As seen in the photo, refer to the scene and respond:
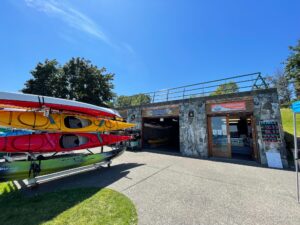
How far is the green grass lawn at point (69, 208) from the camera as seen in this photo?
10.6 feet

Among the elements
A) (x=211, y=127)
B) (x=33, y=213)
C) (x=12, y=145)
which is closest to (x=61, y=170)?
(x=12, y=145)

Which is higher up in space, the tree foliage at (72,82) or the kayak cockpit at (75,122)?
the tree foliage at (72,82)

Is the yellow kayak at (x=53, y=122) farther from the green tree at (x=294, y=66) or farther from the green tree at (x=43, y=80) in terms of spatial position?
the green tree at (x=294, y=66)

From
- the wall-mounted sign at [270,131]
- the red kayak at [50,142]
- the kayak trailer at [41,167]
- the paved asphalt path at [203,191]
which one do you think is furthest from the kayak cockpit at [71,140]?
the wall-mounted sign at [270,131]

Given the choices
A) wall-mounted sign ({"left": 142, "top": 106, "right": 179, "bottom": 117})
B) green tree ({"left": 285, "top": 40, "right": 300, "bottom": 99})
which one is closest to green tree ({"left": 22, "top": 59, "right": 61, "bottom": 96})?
wall-mounted sign ({"left": 142, "top": 106, "right": 179, "bottom": 117})

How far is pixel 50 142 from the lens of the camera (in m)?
5.94

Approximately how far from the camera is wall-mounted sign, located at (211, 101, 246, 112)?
28.1 ft

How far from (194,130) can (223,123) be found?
184 cm

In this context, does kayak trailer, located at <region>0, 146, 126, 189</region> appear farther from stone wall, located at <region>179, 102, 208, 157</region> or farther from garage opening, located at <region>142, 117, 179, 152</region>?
garage opening, located at <region>142, 117, 179, 152</region>

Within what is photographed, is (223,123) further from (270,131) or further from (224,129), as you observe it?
(270,131)

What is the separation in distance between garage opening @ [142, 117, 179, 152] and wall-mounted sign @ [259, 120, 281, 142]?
6286 mm

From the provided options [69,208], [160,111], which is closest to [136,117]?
[160,111]

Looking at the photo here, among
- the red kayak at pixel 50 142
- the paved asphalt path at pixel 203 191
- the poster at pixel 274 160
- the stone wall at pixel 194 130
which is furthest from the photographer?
the stone wall at pixel 194 130

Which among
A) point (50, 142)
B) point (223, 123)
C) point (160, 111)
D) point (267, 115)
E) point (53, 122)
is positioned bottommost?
point (50, 142)
